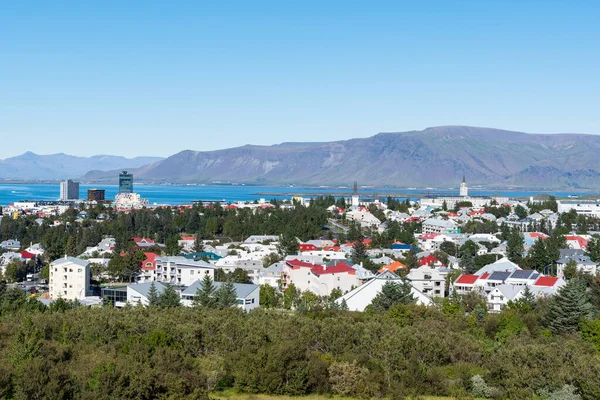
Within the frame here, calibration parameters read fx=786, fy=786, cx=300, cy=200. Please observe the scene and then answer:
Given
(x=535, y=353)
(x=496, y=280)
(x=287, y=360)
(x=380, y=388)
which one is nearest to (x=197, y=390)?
(x=287, y=360)

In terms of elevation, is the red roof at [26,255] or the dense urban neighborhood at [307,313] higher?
the dense urban neighborhood at [307,313]

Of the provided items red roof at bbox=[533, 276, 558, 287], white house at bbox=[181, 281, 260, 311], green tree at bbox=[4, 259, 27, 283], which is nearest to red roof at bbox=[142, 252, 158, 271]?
green tree at bbox=[4, 259, 27, 283]

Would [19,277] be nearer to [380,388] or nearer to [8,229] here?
[8,229]

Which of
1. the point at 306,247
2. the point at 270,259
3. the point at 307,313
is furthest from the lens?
the point at 306,247

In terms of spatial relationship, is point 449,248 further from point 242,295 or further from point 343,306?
point 242,295

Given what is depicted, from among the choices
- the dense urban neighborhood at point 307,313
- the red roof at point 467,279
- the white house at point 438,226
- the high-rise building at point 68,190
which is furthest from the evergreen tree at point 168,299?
the high-rise building at point 68,190

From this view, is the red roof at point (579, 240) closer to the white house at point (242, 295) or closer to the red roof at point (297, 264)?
the red roof at point (297, 264)

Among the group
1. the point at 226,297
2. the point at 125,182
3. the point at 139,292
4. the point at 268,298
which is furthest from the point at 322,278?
the point at 125,182
